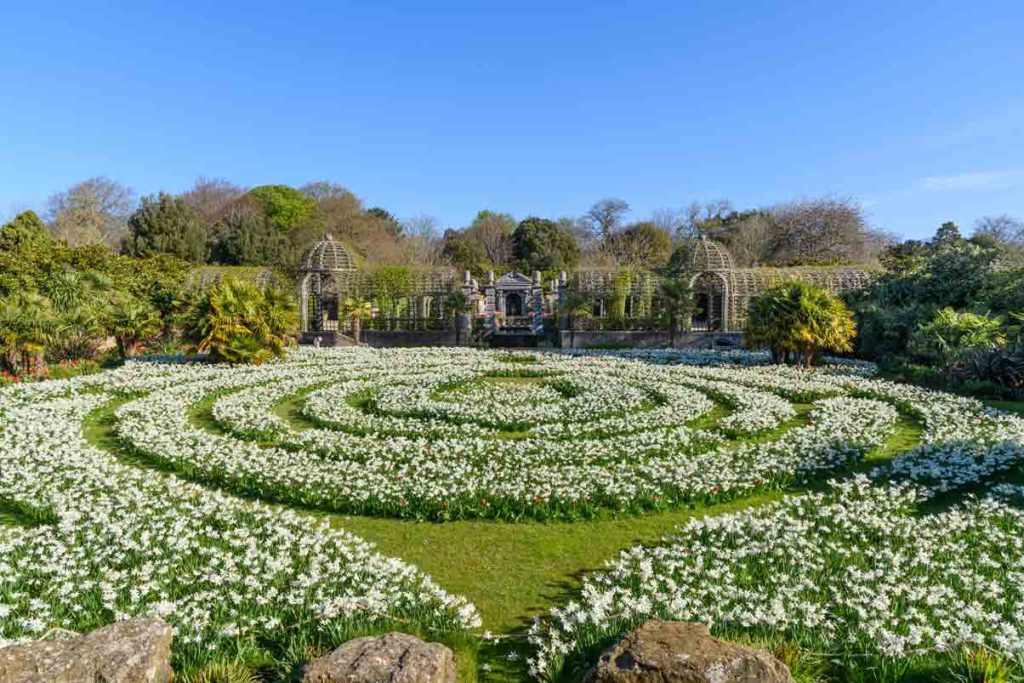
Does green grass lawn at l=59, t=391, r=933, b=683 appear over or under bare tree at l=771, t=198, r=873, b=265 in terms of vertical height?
under

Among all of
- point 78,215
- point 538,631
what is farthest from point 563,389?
point 78,215

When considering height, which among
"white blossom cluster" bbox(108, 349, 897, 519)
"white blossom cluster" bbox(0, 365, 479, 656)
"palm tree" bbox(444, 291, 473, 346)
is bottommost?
"white blossom cluster" bbox(0, 365, 479, 656)

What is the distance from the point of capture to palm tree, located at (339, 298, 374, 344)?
85.7ft

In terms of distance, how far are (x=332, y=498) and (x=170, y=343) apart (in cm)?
1889

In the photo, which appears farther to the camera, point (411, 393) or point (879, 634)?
point (411, 393)

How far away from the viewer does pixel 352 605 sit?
4141 mm

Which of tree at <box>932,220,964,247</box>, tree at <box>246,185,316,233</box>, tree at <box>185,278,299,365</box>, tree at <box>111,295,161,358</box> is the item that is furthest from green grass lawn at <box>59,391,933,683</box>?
tree at <box>246,185,316,233</box>

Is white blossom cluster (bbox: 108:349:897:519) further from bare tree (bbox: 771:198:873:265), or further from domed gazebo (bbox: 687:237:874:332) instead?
bare tree (bbox: 771:198:873:265)

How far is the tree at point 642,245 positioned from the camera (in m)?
57.8

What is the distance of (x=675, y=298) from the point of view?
24.6 metres

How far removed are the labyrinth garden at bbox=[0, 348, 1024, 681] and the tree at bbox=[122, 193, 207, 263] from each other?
136ft

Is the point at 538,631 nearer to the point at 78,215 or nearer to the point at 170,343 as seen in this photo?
the point at 170,343

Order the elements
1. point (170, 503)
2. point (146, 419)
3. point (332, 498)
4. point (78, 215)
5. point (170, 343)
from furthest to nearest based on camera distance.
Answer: point (78, 215) < point (170, 343) < point (146, 419) < point (332, 498) < point (170, 503)

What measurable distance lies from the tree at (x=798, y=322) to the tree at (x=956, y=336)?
6.92ft
